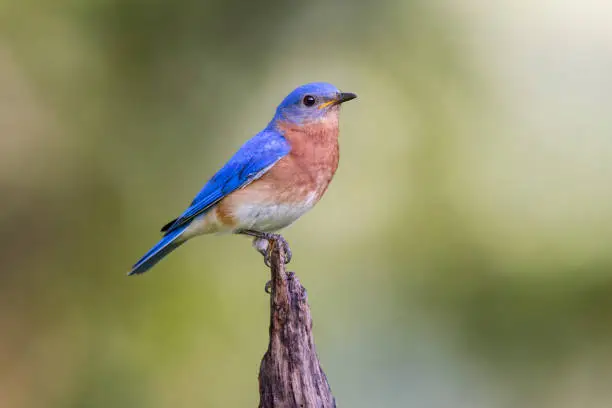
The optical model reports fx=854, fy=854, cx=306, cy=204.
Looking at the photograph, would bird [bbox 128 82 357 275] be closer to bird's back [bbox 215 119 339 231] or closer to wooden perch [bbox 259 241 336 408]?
bird's back [bbox 215 119 339 231]

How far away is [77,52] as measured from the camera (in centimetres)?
880

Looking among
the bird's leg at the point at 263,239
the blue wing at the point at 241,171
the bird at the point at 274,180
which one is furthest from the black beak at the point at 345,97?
the bird's leg at the point at 263,239

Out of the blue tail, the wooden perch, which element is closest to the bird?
the blue tail

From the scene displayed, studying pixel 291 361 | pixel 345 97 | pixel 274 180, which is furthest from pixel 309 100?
pixel 291 361

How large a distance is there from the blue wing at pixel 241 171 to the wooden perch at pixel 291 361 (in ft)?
4.75

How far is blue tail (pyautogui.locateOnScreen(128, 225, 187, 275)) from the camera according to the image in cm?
614

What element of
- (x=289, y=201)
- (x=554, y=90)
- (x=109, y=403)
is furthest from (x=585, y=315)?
(x=109, y=403)

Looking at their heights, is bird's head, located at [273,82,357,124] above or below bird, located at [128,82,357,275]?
above

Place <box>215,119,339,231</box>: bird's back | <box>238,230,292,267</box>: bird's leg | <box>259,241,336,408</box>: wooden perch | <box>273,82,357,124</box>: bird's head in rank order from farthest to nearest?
1. <box>273,82,357,124</box>: bird's head
2. <box>238,230,292,267</box>: bird's leg
3. <box>215,119,339,231</box>: bird's back
4. <box>259,241,336,408</box>: wooden perch

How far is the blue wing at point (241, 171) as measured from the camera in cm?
600

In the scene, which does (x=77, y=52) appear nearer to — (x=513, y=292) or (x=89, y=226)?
(x=89, y=226)

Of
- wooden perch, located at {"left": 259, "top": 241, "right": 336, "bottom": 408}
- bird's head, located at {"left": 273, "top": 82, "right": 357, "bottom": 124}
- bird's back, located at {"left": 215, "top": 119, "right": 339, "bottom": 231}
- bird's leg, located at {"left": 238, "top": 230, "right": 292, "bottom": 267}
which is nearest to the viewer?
wooden perch, located at {"left": 259, "top": 241, "right": 336, "bottom": 408}

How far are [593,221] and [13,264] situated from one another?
5.46 metres

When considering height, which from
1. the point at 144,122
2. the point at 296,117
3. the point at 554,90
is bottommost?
the point at 296,117
